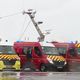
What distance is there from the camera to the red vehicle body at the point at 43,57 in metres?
32.3

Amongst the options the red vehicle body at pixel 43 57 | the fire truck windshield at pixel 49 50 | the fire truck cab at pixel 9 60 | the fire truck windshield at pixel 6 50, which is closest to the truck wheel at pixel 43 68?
the red vehicle body at pixel 43 57

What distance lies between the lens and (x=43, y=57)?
32438 mm

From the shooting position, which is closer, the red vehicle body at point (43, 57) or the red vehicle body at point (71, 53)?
the red vehicle body at point (43, 57)

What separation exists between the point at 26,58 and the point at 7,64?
2.59 metres

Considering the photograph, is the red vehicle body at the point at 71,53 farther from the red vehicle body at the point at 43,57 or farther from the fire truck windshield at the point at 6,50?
the fire truck windshield at the point at 6,50

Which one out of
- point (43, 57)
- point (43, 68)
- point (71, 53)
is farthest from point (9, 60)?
point (71, 53)

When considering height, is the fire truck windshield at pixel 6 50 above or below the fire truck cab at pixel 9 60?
above

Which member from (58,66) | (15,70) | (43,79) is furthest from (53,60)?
(43,79)

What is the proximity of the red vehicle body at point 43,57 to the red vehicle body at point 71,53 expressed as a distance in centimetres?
175

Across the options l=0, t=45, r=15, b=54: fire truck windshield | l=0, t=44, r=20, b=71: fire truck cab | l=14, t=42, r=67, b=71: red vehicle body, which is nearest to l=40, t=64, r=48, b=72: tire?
l=14, t=42, r=67, b=71: red vehicle body

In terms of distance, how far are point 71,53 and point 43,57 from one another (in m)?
3.91

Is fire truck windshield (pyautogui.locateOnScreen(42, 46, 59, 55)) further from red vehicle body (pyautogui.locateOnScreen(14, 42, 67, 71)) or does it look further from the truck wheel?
the truck wheel

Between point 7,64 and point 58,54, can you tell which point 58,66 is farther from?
point 7,64

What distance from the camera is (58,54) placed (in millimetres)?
33438
